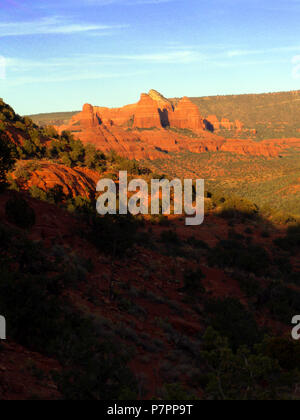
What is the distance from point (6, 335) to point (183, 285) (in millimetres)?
10646

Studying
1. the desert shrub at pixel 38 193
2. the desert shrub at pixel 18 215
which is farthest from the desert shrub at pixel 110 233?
the desert shrub at pixel 38 193

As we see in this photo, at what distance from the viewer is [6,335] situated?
8.23m

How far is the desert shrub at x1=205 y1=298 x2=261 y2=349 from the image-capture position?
1197 centimetres

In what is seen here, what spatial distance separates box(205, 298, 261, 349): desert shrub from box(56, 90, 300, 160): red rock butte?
111 metres

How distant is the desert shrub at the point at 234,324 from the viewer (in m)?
12.0

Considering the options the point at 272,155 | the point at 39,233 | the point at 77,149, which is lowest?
the point at 39,233

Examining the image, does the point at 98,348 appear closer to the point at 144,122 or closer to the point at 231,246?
the point at 231,246

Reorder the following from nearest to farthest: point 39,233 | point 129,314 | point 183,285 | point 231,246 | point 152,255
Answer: point 129,314 → point 39,233 → point 183,285 → point 152,255 → point 231,246

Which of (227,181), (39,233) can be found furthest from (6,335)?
(227,181)

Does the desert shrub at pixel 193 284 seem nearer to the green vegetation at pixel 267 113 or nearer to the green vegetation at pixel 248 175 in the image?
the green vegetation at pixel 248 175

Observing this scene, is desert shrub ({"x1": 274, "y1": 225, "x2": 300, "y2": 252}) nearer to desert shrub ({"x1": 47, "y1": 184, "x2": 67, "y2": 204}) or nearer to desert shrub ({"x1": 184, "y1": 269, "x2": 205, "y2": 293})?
desert shrub ({"x1": 184, "y1": 269, "x2": 205, "y2": 293})

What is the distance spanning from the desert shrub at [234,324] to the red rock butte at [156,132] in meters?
111

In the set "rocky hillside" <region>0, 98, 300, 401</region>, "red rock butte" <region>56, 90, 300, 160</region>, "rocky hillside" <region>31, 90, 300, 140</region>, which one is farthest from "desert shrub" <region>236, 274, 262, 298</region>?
"rocky hillside" <region>31, 90, 300, 140</region>
